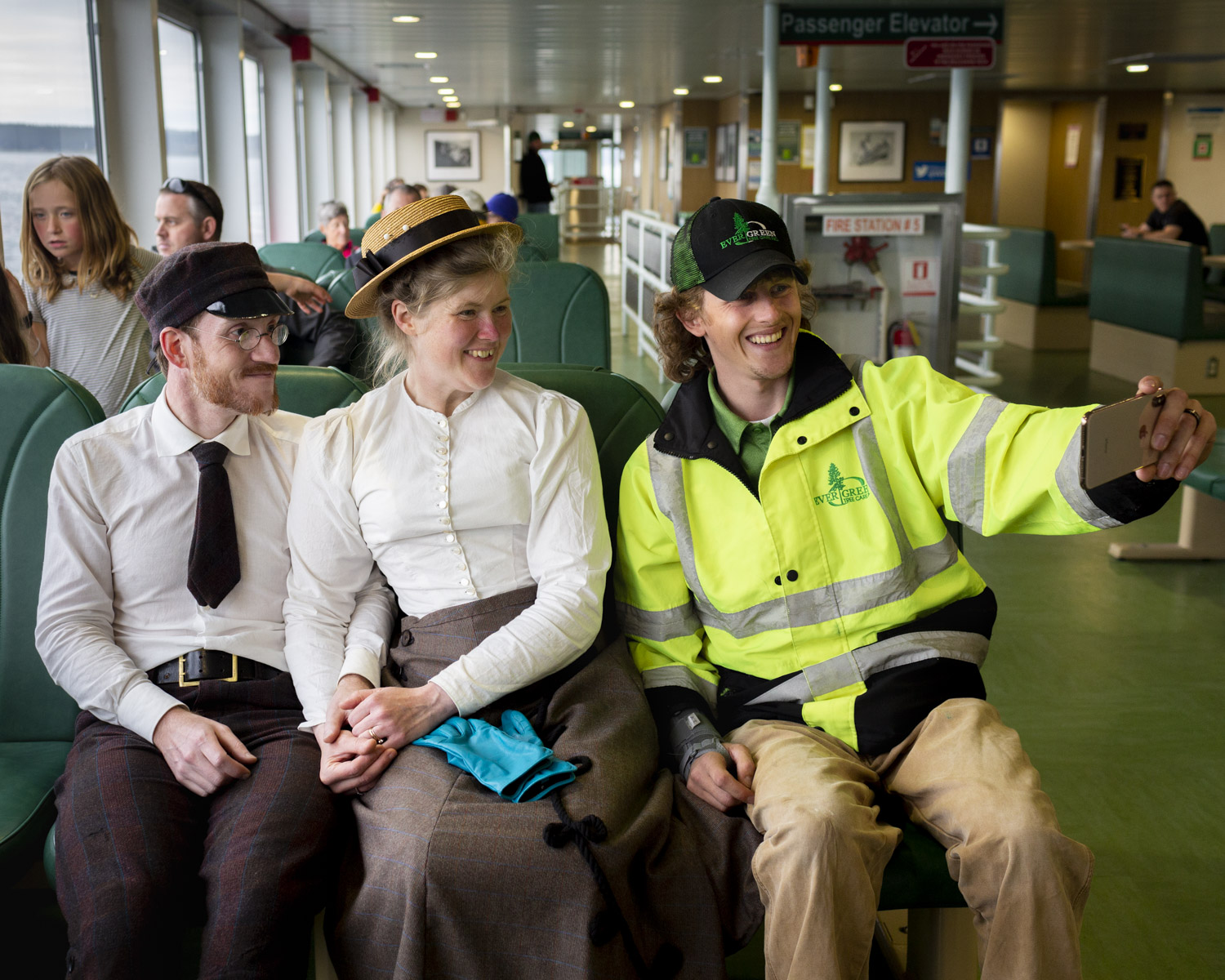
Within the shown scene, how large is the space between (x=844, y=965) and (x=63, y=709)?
4.58ft

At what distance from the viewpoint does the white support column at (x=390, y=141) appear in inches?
800

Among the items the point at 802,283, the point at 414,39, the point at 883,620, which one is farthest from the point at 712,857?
the point at 414,39

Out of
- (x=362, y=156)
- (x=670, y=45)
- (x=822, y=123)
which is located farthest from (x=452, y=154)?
(x=822, y=123)

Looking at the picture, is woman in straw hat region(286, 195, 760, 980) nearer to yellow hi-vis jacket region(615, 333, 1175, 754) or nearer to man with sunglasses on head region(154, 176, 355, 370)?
yellow hi-vis jacket region(615, 333, 1175, 754)

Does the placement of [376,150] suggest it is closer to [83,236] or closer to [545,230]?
[545,230]

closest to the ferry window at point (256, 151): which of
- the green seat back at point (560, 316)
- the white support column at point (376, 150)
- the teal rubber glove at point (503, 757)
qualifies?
the green seat back at point (560, 316)

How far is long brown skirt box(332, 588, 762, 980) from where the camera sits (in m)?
1.44

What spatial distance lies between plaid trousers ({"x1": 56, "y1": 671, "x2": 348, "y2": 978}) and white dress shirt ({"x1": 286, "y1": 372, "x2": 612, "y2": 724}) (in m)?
0.23

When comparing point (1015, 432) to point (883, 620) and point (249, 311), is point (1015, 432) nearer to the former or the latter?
point (883, 620)

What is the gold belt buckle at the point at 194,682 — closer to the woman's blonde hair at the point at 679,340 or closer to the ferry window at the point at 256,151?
the woman's blonde hair at the point at 679,340

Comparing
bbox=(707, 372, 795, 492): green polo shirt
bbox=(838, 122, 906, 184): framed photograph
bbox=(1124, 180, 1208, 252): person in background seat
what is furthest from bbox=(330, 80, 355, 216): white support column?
bbox=(707, 372, 795, 492): green polo shirt

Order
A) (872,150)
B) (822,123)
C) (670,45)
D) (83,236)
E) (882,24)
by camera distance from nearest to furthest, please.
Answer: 1. (83,236)
2. (882,24)
3. (822,123)
4. (670,45)
5. (872,150)

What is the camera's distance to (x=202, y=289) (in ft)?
5.84

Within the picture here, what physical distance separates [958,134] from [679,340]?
19.6 ft
